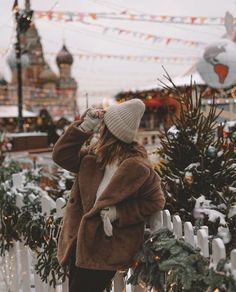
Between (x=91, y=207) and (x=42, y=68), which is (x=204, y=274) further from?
(x=42, y=68)

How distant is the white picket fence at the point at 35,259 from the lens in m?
2.17

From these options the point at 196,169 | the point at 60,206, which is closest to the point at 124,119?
the point at 196,169

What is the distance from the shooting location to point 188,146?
3047 millimetres

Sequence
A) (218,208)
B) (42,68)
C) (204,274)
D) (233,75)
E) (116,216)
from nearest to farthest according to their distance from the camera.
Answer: (204,274)
(116,216)
(218,208)
(233,75)
(42,68)

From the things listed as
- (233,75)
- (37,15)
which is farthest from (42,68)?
(233,75)

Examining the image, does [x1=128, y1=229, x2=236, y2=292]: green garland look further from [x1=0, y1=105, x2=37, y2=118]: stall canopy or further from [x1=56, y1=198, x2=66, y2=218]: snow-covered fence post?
[x1=0, y1=105, x2=37, y2=118]: stall canopy

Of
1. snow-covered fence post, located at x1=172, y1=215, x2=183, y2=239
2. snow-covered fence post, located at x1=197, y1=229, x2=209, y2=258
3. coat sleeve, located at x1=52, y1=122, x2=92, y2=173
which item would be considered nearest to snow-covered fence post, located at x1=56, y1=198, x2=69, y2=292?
coat sleeve, located at x1=52, y1=122, x2=92, y2=173

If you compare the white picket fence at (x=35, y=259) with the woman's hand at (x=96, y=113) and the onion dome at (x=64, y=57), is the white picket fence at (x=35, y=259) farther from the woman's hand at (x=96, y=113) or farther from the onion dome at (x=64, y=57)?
the onion dome at (x=64, y=57)

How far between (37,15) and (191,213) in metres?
12.3

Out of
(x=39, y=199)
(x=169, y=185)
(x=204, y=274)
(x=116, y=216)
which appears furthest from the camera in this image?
(x=39, y=199)

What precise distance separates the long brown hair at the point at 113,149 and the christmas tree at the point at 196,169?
0.53m

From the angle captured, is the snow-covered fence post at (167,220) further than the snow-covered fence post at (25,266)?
No

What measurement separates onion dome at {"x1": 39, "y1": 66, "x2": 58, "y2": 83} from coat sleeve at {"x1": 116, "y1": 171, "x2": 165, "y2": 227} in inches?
1941

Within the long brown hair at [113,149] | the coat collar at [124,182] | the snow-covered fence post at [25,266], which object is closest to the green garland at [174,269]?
the coat collar at [124,182]
